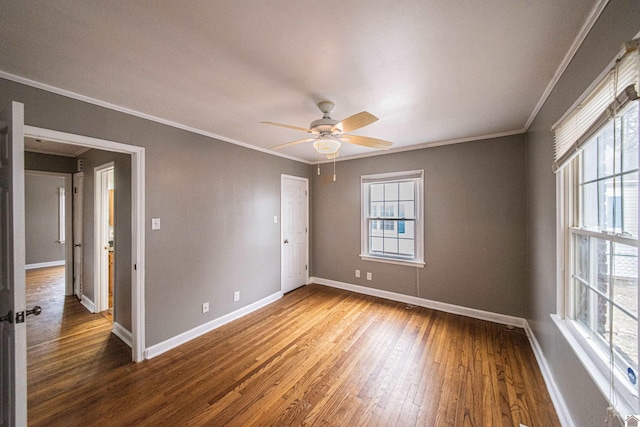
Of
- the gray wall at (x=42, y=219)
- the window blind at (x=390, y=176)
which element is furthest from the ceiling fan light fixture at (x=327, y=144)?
the gray wall at (x=42, y=219)

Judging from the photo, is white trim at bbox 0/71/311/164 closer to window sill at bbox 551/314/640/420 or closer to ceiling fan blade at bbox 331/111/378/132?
ceiling fan blade at bbox 331/111/378/132

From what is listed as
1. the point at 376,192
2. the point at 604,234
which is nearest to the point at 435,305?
the point at 376,192

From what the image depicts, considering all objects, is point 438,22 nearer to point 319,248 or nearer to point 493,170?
point 493,170

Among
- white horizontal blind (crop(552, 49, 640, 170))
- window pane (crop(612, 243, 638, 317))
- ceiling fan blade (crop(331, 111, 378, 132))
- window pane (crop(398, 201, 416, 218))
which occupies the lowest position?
window pane (crop(612, 243, 638, 317))

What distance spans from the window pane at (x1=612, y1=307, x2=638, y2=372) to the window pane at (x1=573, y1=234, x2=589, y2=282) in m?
0.44

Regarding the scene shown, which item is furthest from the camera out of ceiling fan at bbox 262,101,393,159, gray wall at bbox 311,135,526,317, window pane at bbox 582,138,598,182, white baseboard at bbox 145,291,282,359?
gray wall at bbox 311,135,526,317

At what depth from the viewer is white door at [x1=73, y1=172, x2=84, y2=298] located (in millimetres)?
3717

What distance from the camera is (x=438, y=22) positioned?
3.96ft

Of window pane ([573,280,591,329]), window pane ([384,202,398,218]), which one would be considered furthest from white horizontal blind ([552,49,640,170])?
window pane ([384,202,398,218])

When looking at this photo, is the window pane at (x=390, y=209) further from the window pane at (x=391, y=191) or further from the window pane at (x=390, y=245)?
the window pane at (x=390, y=245)

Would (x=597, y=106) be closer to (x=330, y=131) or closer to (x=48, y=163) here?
(x=330, y=131)

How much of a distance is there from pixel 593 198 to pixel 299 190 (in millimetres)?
3747

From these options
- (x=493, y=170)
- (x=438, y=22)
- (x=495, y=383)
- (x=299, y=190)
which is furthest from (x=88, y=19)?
(x=493, y=170)

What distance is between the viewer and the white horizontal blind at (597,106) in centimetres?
87
